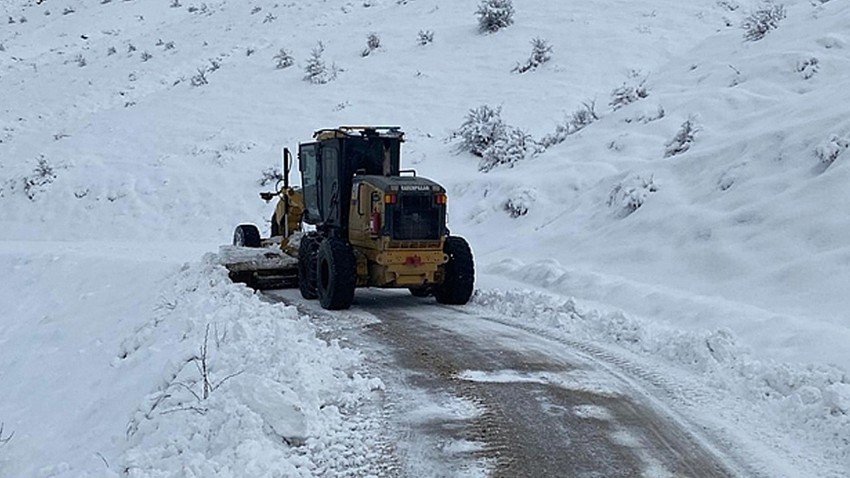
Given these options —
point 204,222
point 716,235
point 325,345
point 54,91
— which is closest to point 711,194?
point 716,235

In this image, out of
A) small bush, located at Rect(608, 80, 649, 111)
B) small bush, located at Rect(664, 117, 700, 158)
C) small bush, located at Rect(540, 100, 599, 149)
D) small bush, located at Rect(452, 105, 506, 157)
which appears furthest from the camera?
small bush, located at Rect(452, 105, 506, 157)

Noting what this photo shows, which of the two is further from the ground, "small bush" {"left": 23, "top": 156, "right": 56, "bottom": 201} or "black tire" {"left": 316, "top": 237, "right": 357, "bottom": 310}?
"small bush" {"left": 23, "top": 156, "right": 56, "bottom": 201}

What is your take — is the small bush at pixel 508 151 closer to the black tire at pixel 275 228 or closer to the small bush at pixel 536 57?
the black tire at pixel 275 228

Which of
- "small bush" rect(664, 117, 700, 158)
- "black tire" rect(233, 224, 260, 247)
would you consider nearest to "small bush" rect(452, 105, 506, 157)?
"small bush" rect(664, 117, 700, 158)

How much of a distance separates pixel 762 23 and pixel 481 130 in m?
7.35

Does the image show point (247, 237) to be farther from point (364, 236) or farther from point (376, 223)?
point (376, 223)

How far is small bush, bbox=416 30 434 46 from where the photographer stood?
2927cm

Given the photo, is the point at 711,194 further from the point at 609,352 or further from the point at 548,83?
the point at 548,83

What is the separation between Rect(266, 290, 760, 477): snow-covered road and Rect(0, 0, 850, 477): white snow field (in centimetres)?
30

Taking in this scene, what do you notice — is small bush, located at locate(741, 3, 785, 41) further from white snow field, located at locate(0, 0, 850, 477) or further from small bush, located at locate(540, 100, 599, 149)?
small bush, located at locate(540, 100, 599, 149)

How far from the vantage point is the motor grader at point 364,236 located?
1126 cm

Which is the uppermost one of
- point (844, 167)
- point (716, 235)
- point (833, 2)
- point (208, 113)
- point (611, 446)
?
point (833, 2)

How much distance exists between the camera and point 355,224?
1199cm

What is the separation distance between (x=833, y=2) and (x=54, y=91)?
23.5 metres
